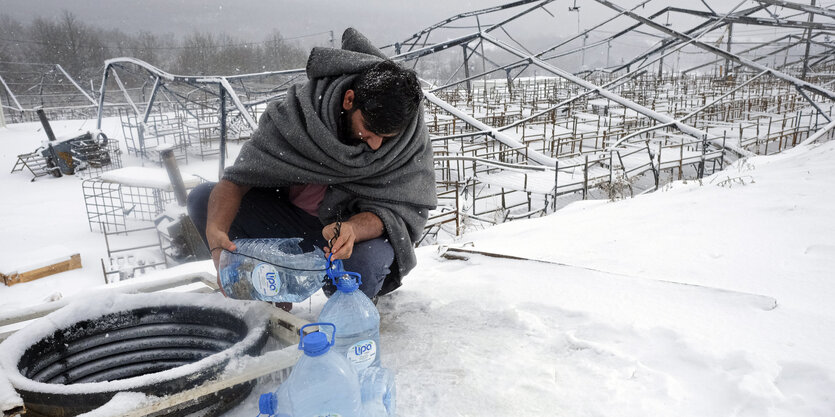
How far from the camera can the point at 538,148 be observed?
1471 centimetres

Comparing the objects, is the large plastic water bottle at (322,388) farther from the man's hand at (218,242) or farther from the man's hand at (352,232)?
the man's hand at (218,242)

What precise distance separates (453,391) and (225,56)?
50.5 m

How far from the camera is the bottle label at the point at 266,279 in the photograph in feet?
5.14

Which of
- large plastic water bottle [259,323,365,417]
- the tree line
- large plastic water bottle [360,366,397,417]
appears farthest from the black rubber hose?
the tree line

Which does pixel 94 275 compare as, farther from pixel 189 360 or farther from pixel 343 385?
pixel 343 385

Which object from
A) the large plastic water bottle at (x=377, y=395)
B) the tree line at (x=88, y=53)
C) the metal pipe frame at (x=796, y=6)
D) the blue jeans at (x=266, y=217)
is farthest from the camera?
the tree line at (x=88, y=53)

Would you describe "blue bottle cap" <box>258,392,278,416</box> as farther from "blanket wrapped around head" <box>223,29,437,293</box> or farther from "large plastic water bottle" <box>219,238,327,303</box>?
"blanket wrapped around head" <box>223,29,437,293</box>

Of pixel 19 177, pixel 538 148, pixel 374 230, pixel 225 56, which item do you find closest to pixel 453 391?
pixel 374 230

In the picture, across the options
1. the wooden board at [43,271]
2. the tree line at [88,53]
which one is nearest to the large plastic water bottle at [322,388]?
the wooden board at [43,271]

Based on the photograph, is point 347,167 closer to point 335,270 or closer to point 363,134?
point 363,134

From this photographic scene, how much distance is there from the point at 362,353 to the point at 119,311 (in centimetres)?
86

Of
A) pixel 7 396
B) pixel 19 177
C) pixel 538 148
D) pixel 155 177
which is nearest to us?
pixel 7 396

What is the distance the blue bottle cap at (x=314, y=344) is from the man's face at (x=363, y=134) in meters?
0.82

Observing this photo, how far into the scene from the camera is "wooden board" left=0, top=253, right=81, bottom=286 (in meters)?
6.46
